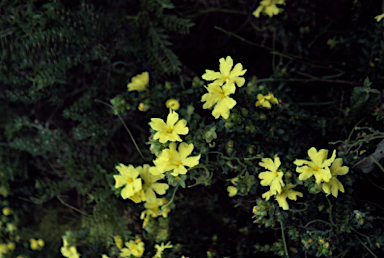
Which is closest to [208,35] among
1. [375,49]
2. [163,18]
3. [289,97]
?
[163,18]

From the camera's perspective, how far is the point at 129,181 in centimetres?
150

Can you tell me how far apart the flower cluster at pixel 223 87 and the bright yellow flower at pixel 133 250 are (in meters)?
0.88

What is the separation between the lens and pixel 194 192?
82.3 inches

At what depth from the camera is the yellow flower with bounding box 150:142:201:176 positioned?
1.29 metres

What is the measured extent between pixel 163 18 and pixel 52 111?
1.12 metres


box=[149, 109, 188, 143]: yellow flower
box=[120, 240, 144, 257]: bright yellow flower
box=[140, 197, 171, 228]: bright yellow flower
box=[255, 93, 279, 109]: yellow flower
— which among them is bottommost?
box=[120, 240, 144, 257]: bright yellow flower

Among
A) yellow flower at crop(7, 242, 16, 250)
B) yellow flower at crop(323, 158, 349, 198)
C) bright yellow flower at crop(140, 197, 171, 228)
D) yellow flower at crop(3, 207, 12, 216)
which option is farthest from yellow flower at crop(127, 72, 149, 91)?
yellow flower at crop(7, 242, 16, 250)

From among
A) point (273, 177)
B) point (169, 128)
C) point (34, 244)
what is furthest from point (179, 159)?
point (34, 244)

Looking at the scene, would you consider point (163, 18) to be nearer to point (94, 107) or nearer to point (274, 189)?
point (94, 107)

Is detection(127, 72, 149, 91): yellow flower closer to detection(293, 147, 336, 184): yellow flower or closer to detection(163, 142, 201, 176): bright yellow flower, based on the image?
detection(163, 142, 201, 176): bright yellow flower

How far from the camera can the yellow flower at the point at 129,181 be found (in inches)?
57.0

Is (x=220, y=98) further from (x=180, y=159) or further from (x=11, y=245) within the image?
(x=11, y=245)

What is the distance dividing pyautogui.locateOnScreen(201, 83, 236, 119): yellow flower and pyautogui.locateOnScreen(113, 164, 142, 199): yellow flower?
0.49 meters

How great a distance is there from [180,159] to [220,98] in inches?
12.8
